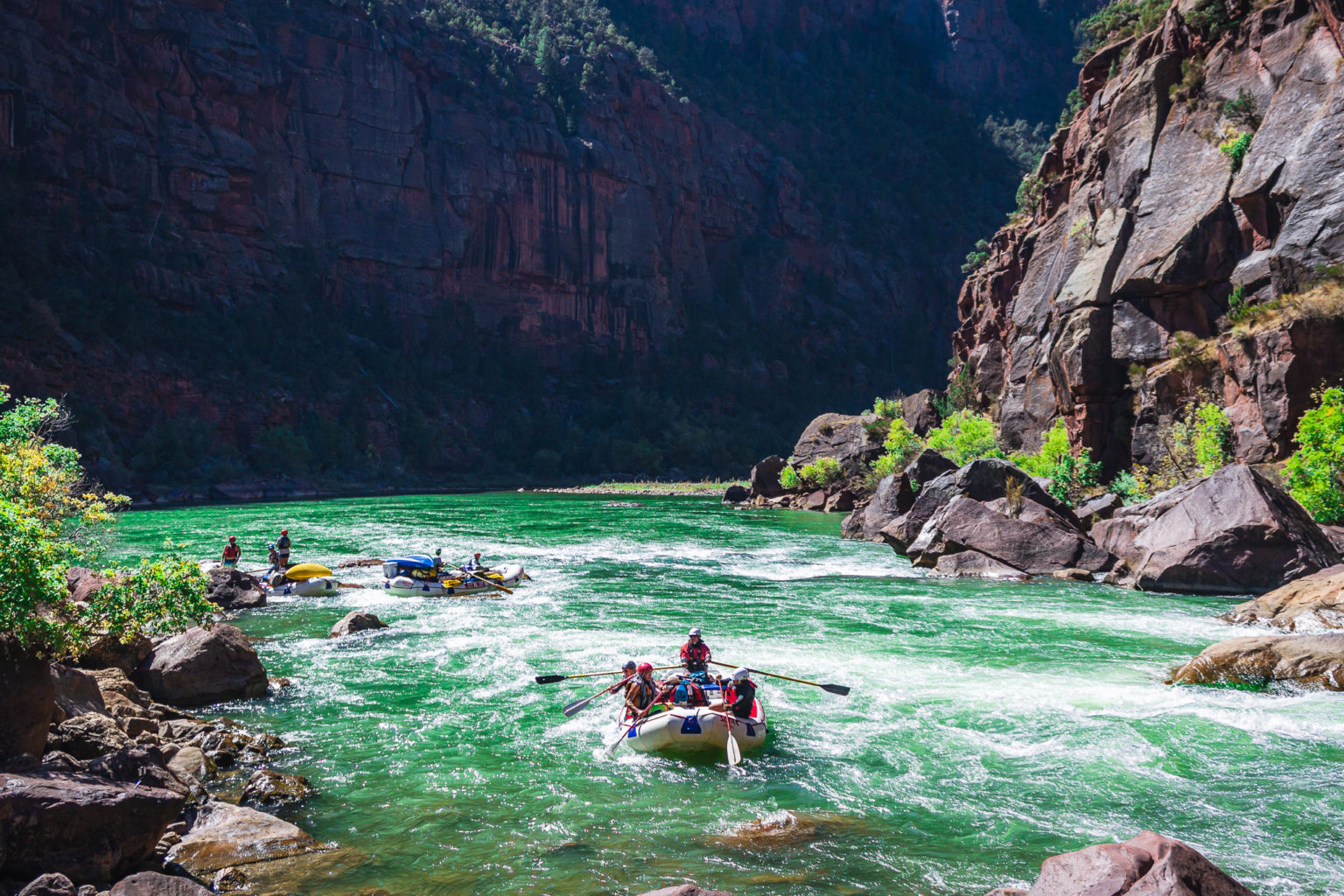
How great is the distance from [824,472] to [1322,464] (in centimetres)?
3782

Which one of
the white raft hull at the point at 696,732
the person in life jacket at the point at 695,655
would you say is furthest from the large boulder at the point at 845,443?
the white raft hull at the point at 696,732

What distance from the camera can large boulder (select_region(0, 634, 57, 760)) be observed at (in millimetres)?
8750

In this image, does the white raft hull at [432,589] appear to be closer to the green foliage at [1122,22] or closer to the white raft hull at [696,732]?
the white raft hull at [696,732]

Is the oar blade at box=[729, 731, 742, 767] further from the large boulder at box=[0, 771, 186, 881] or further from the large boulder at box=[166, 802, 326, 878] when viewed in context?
the large boulder at box=[0, 771, 186, 881]

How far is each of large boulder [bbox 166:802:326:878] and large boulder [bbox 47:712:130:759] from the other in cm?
137

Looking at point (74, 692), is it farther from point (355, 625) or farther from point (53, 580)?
point (355, 625)

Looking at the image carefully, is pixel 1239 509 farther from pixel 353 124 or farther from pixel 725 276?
pixel 725 276

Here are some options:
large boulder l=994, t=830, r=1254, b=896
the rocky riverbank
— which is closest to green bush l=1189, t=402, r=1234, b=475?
large boulder l=994, t=830, r=1254, b=896

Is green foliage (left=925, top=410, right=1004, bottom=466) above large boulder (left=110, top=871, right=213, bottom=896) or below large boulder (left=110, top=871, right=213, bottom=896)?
above

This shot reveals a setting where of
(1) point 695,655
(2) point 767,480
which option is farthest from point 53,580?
(2) point 767,480

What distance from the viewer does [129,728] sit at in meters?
11.1

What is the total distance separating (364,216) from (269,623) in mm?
100302

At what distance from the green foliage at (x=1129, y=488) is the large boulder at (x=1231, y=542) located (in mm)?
9631

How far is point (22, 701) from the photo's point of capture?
29.2 feet
